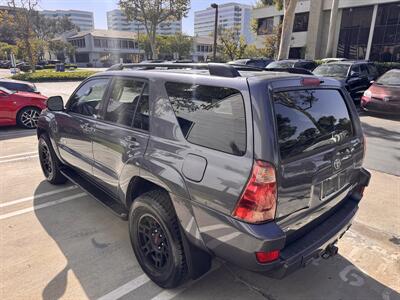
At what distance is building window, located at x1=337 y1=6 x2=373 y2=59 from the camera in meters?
27.1

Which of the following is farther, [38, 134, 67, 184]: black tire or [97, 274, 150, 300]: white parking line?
[38, 134, 67, 184]: black tire

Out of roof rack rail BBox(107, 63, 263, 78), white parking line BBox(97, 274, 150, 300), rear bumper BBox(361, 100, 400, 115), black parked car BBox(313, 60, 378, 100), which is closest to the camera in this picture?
roof rack rail BBox(107, 63, 263, 78)

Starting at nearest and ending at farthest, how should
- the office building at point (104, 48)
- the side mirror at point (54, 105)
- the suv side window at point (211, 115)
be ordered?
the suv side window at point (211, 115) → the side mirror at point (54, 105) → the office building at point (104, 48)

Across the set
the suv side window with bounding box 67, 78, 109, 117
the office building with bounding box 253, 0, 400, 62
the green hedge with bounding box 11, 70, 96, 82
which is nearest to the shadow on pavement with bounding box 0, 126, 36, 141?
the suv side window with bounding box 67, 78, 109, 117

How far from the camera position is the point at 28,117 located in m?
8.34

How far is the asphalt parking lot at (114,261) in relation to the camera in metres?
2.53

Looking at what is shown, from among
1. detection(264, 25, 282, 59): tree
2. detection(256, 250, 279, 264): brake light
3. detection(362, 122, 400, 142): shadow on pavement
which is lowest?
detection(362, 122, 400, 142): shadow on pavement

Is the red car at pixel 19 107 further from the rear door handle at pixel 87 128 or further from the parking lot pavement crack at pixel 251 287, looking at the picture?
the parking lot pavement crack at pixel 251 287

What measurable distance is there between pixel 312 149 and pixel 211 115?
77cm

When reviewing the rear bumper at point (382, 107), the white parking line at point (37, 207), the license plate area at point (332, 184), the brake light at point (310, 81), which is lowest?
the white parking line at point (37, 207)

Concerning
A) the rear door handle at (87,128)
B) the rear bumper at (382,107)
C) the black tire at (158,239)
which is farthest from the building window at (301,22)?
the black tire at (158,239)

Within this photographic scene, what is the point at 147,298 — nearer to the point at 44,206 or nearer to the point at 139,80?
the point at 139,80

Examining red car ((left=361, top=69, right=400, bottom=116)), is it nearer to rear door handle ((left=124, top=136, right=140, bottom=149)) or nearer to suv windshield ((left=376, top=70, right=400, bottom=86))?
suv windshield ((left=376, top=70, right=400, bottom=86))

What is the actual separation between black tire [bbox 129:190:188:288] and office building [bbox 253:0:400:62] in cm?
3008
